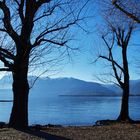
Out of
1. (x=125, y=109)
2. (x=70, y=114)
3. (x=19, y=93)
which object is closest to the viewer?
(x=19, y=93)

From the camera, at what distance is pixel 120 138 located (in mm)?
14148

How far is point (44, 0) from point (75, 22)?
6.27 ft

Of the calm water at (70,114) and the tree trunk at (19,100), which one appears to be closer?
the tree trunk at (19,100)

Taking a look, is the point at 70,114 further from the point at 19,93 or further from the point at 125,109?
the point at 19,93

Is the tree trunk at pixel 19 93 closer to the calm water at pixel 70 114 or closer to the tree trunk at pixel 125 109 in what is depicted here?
the tree trunk at pixel 125 109

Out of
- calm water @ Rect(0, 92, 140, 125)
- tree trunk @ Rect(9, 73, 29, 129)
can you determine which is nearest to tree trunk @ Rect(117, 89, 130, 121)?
calm water @ Rect(0, 92, 140, 125)

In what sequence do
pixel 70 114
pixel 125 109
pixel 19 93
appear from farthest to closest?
pixel 70 114 → pixel 125 109 → pixel 19 93

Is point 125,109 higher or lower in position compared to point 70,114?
lower

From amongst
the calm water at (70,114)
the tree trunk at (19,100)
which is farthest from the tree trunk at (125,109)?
the tree trunk at (19,100)

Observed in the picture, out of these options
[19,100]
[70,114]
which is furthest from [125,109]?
[70,114]

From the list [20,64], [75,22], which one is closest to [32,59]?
[20,64]

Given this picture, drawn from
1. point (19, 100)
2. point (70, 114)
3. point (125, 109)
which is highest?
point (70, 114)

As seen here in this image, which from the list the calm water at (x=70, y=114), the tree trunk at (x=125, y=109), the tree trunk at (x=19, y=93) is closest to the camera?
the tree trunk at (x=19, y=93)

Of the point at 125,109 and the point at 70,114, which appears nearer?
the point at 125,109
